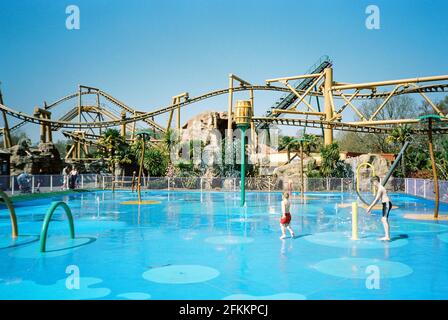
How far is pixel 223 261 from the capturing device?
7.68 meters

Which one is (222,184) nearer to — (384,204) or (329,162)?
(329,162)

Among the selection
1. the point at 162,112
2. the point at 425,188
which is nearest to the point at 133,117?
the point at 162,112

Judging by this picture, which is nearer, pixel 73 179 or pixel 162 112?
pixel 73 179

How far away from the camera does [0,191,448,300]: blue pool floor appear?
18.8 feet

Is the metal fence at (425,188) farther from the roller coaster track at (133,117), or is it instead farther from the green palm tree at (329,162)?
the roller coaster track at (133,117)

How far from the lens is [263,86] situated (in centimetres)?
4012

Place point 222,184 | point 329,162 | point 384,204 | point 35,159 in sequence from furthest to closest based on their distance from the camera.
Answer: point 329,162 < point 222,184 < point 35,159 < point 384,204

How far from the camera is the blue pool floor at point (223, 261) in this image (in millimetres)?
5734

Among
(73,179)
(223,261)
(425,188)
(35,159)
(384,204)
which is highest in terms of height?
(35,159)

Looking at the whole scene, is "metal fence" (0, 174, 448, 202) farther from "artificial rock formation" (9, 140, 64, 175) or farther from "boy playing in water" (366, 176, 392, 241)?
"boy playing in water" (366, 176, 392, 241)

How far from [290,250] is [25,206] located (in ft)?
50.8

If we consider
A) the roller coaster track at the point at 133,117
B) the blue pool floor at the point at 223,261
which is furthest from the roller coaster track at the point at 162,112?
the blue pool floor at the point at 223,261

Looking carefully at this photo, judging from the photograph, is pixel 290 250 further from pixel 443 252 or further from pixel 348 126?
pixel 348 126

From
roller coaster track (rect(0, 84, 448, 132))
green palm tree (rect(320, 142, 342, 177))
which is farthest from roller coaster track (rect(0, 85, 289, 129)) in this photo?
green palm tree (rect(320, 142, 342, 177))
